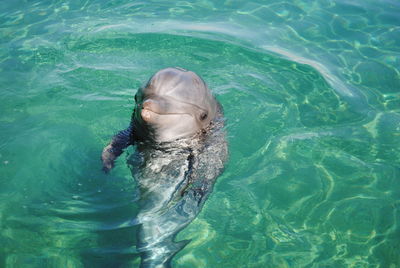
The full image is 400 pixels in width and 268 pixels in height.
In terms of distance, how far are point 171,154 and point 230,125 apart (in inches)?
58.7

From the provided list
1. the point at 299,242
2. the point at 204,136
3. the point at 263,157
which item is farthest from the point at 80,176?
the point at 299,242

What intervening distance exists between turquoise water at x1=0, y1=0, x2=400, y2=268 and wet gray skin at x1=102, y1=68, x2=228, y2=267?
21cm

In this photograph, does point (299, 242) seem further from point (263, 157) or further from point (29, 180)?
point (29, 180)

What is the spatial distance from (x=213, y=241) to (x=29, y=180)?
8.64 ft

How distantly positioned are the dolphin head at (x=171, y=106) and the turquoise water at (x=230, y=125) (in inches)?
33.8

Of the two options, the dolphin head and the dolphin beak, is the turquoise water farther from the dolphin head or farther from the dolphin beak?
the dolphin beak

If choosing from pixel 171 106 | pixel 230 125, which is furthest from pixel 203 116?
pixel 230 125

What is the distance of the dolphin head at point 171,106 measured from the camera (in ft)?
17.4

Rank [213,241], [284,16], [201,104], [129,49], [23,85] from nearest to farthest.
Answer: [213,241] → [201,104] → [23,85] → [129,49] → [284,16]

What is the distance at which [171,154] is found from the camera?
18.9 feet

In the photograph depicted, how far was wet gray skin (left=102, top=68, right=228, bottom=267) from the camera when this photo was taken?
526 cm

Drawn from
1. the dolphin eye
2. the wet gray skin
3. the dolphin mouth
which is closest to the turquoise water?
the wet gray skin

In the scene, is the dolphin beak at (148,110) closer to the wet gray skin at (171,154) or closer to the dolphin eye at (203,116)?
the wet gray skin at (171,154)

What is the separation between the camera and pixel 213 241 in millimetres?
5258
